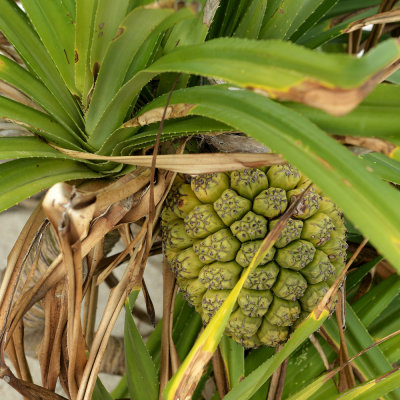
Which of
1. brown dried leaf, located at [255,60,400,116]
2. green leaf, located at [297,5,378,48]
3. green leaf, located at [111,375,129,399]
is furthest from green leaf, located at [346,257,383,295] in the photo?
brown dried leaf, located at [255,60,400,116]

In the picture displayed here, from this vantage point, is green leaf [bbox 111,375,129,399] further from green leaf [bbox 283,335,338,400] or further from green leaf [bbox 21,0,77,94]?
green leaf [bbox 21,0,77,94]

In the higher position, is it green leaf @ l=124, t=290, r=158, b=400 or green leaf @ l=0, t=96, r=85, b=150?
green leaf @ l=0, t=96, r=85, b=150

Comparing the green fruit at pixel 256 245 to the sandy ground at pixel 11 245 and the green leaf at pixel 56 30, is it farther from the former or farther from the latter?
the sandy ground at pixel 11 245

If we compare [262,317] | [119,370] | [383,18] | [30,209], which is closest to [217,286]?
[262,317]

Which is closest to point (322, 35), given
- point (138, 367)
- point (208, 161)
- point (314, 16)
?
point (314, 16)

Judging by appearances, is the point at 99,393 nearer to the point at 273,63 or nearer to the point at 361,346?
the point at 361,346

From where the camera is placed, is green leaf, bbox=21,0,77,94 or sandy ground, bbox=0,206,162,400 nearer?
green leaf, bbox=21,0,77,94
